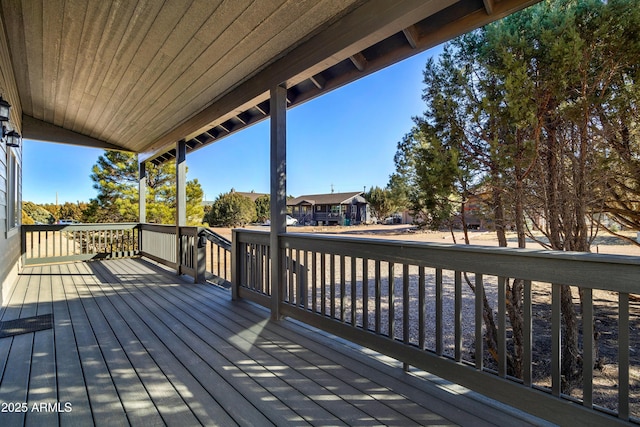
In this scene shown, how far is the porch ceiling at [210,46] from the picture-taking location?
2209mm

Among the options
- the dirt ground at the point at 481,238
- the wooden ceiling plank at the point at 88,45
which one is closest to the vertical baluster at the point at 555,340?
the dirt ground at the point at 481,238

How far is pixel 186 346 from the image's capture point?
2.57m

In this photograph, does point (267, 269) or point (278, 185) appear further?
point (267, 269)

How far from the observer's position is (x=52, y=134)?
20.6 ft

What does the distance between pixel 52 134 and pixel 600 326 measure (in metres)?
9.38

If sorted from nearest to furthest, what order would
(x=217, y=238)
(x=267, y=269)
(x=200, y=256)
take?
(x=267, y=269), (x=217, y=238), (x=200, y=256)

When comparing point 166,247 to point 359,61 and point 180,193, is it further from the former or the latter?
point 359,61

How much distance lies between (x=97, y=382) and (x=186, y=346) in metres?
0.64

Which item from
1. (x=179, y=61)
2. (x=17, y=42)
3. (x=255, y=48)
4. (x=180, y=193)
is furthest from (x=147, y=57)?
(x=180, y=193)

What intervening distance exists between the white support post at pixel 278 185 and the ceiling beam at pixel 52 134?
5523mm

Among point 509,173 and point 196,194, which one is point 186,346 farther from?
point 196,194

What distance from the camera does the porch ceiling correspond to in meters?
2.21

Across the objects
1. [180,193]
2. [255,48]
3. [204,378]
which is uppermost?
[255,48]

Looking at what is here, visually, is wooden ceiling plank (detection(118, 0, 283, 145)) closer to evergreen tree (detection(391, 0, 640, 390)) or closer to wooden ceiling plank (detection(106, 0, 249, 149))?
wooden ceiling plank (detection(106, 0, 249, 149))
